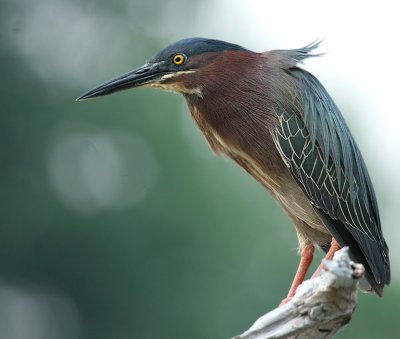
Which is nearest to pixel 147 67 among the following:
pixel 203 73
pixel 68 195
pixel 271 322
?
pixel 203 73

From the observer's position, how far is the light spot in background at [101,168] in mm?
9180

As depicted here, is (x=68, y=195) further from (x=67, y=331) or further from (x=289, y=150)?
(x=289, y=150)

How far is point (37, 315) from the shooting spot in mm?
9953

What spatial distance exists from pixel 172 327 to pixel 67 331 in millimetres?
1493

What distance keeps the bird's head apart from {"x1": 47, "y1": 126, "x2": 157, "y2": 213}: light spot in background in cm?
491

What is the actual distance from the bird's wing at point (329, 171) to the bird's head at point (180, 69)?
38cm

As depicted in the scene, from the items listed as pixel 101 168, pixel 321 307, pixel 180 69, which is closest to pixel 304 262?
pixel 180 69

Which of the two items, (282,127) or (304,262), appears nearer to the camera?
(282,127)

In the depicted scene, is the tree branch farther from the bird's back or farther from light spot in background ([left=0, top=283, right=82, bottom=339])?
light spot in background ([left=0, top=283, right=82, bottom=339])

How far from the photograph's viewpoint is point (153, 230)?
8.91 m

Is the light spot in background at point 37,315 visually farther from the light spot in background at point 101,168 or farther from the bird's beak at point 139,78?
the bird's beak at point 139,78

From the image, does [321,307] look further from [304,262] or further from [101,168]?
[101,168]

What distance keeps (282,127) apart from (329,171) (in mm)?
319

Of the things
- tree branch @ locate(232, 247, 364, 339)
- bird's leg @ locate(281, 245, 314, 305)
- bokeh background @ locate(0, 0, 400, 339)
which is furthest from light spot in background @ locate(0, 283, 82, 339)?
tree branch @ locate(232, 247, 364, 339)
